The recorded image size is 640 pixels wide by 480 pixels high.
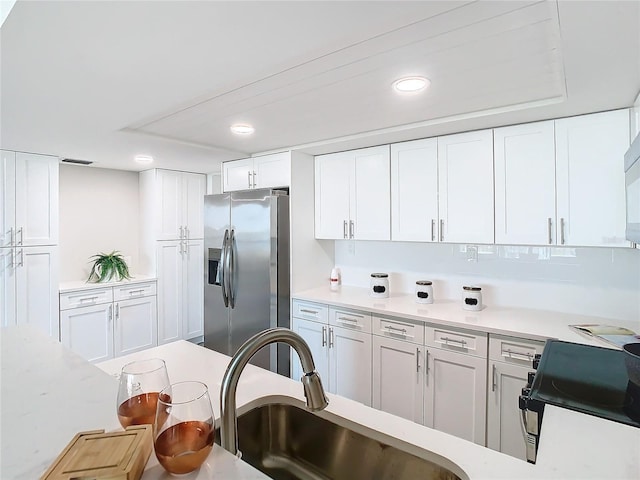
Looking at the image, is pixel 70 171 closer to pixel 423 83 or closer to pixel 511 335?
pixel 423 83

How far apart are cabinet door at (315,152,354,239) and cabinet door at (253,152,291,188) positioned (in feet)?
0.99

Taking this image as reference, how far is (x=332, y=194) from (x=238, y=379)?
254 centimetres

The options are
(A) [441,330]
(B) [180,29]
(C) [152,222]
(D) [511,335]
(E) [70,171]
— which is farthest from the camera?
(C) [152,222]

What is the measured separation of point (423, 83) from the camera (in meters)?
1.67

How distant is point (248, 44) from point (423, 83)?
831mm

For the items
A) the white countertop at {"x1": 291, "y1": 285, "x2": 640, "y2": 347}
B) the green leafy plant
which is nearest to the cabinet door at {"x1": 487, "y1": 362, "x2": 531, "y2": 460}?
the white countertop at {"x1": 291, "y1": 285, "x2": 640, "y2": 347}

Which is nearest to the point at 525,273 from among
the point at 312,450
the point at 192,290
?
the point at 312,450

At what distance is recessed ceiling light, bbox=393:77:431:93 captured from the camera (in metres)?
1.63

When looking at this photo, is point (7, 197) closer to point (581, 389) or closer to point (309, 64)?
point (309, 64)

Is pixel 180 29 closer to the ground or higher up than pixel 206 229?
higher up

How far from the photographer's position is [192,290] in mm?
4445

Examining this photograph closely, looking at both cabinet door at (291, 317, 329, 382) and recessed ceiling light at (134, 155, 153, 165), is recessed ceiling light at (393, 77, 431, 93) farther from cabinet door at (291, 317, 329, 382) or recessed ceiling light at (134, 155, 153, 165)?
recessed ceiling light at (134, 155, 153, 165)

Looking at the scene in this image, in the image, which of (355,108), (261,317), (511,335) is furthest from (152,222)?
(511,335)

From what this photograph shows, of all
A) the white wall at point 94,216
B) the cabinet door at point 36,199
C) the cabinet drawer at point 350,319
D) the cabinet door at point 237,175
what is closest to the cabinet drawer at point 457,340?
the cabinet drawer at point 350,319
